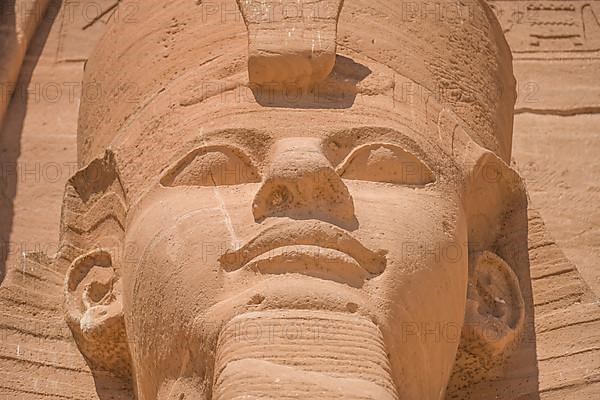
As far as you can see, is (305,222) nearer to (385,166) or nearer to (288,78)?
(385,166)

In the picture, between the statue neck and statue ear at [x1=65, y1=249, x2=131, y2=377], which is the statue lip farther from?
statue ear at [x1=65, y1=249, x2=131, y2=377]

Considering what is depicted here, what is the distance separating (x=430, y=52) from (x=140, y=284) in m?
1.37

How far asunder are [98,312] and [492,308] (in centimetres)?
134

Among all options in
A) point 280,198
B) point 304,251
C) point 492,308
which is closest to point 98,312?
point 280,198

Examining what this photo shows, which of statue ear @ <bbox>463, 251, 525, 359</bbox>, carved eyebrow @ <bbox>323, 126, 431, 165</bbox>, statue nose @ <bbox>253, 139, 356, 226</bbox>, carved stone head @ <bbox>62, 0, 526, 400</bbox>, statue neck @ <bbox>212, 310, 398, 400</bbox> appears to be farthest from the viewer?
statue ear @ <bbox>463, 251, 525, 359</bbox>

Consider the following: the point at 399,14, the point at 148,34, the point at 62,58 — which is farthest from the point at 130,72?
the point at 62,58

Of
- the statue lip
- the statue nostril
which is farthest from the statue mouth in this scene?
the statue nostril

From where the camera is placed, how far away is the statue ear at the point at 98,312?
19.7 feet

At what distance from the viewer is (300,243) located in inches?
216

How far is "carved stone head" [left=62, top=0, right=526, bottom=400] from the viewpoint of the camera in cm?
536

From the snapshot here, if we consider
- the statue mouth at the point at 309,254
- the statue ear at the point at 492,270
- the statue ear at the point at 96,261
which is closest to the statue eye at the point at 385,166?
the statue ear at the point at 492,270

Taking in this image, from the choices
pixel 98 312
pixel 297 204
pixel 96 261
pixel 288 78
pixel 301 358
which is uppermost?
pixel 288 78

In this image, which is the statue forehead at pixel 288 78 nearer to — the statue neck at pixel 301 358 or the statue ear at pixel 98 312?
the statue ear at pixel 98 312

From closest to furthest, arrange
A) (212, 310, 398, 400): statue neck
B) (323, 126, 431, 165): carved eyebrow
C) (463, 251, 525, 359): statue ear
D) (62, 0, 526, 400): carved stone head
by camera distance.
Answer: (212, 310, 398, 400): statue neck
(62, 0, 526, 400): carved stone head
(323, 126, 431, 165): carved eyebrow
(463, 251, 525, 359): statue ear
